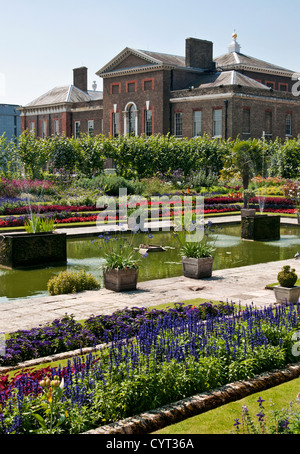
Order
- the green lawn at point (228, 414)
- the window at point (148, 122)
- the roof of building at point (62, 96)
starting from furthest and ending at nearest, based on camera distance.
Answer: the roof of building at point (62, 96) < the window at point (148, 122) < the green lawn at point (228, 414)

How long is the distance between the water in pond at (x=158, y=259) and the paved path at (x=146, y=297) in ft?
3.94

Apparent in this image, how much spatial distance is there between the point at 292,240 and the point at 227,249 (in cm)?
323

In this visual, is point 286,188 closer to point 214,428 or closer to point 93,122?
point 214,428

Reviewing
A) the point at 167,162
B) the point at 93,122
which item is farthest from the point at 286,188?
the point at 93,122

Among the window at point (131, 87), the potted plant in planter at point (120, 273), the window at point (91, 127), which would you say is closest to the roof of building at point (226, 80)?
the window at point (131, 87)

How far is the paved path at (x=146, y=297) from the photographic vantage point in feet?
28.9

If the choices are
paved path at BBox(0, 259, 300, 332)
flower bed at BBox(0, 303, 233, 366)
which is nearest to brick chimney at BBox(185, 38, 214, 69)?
paved path at BBox(0, 259, 300, 332)

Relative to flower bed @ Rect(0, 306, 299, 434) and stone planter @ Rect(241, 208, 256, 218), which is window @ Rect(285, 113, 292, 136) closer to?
stone planter @ Rect(241, 208, 256, 218)

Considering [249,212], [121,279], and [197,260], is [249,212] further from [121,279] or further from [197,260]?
[121,279]

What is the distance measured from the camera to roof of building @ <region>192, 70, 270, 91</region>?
4509 cm

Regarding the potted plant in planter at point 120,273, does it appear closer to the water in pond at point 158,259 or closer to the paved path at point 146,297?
the paved path at point 146,297

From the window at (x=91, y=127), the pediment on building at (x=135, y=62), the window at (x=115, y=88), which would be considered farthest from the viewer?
the window at (x=91, y=127)

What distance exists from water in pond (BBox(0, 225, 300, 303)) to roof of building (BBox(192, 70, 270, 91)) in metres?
26.1

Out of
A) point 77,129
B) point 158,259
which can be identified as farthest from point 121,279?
point 77,129
